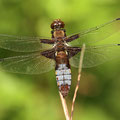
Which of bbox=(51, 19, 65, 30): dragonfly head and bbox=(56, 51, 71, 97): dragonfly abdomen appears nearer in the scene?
bbox=(56, 51, 71, 97): dragonfly abdomen

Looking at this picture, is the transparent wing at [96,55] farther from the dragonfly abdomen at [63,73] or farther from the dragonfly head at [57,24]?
the dragonfly head at [57,24]

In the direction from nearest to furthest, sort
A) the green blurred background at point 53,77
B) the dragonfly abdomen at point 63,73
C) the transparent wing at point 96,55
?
the dragonfly abdomen at point 63,73 < the transparent wing at point 96,55 < the green blurred background at point 53,77

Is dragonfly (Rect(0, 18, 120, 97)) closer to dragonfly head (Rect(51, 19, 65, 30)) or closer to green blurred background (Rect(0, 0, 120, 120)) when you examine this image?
dragonfly head (Rect(51, 19, 65, 30))

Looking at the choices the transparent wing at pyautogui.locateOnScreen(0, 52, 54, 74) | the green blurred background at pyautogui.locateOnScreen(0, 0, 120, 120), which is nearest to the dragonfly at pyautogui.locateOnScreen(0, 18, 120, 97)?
the transparent wing at pyautogui.locateOnScreen(0, 52, 54, 74)

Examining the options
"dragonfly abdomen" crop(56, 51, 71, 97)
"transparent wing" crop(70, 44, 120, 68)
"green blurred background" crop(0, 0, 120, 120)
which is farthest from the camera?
"green blurred background" crop(0, 0, 120, 120)

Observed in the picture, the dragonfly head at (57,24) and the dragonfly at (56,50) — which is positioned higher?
the dragonfly head at (57,24)

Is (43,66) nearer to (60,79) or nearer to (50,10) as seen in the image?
(60,79)

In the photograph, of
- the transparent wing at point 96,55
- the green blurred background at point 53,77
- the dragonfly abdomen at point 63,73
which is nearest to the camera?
the dragonfly abdomen at point 63,73

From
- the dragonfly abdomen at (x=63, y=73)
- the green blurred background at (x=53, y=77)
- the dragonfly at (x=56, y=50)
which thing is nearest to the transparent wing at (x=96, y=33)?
the dragonfly at (x=56, y=50)
